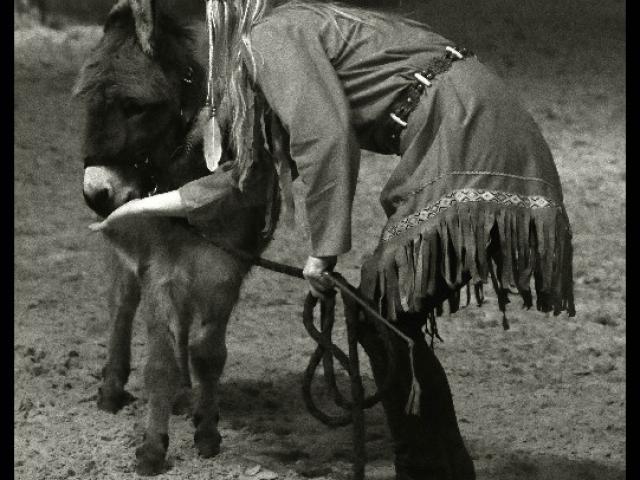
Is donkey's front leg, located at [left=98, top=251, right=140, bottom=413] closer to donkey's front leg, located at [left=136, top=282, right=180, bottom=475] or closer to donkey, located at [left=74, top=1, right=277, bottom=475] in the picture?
donkey, located at [left=74, top=1, right=277, bottom=475]

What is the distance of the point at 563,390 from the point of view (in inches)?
136

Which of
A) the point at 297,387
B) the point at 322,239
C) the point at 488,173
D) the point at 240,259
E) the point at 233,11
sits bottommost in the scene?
the point at 297,387

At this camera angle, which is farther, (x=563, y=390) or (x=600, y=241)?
(x=600, y=241)

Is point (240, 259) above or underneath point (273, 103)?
underneath

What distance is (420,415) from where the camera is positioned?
2.43 m

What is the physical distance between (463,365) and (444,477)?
124 centimetres

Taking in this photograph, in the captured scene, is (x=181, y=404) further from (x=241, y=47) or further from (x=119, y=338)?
(x=241, y=47)

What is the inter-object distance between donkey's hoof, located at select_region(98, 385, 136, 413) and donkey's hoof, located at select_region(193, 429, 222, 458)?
361 mm

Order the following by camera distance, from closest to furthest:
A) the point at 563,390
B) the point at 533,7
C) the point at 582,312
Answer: the point at 563,390 → the point at 582,312 → the point at 533,7

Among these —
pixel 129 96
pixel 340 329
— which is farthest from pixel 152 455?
pixel 340 329

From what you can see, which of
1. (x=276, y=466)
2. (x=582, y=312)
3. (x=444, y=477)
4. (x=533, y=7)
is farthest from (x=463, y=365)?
(x=533, y=7)

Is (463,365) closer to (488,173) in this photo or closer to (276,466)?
(276,466)

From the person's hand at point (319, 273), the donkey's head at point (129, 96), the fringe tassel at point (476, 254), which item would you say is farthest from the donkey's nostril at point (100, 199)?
the fringe tassel at point (476, 254)

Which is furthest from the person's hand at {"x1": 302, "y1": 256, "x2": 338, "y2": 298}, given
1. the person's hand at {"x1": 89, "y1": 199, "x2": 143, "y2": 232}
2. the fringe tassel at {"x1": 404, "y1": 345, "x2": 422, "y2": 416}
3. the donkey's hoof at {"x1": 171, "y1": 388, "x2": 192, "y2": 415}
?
the donkey's hoof at {"x1": 171, "y1": 388, "x2": 192, "y2": 415}
